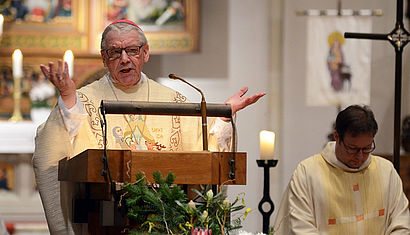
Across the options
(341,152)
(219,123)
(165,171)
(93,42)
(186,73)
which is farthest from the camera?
(186,73)

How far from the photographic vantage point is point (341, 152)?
5.23 m

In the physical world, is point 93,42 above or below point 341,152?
above

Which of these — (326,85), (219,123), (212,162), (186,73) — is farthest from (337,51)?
(212,162)

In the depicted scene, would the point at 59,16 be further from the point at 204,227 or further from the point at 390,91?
the point at 204,227

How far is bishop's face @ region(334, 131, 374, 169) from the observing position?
4.93 metres

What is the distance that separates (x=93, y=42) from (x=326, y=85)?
2572mm

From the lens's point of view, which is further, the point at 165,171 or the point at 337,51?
the point at 337,51

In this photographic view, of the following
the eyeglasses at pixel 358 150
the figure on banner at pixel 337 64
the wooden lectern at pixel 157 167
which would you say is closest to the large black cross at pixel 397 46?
the eyeglasses at pixel 358 150

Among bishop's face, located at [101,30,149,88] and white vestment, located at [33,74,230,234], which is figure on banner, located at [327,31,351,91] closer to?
white vestment, located at [33,74,230,234]

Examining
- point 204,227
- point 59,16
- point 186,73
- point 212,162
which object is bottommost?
point 204,227

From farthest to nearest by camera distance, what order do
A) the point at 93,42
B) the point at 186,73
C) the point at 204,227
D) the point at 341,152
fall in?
the point at 186,73 → the point at 93,42 → the point at 341,152 → the point at 204,227

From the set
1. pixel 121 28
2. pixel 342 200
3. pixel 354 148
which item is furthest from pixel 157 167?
pixel 342 200

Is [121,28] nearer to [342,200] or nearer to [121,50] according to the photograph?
[121,50]

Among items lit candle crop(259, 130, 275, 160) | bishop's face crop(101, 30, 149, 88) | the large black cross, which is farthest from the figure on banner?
bishop's face crop(101, 30, 149, 88)
